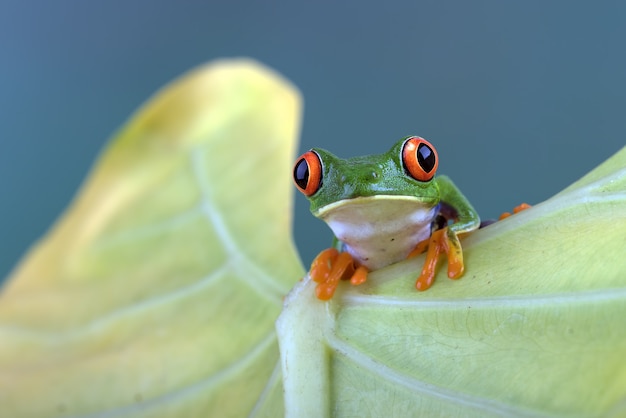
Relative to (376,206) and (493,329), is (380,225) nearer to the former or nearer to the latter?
(376,206)

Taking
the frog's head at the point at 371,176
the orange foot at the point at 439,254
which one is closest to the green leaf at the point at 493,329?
the orange foot at the point at 439,254

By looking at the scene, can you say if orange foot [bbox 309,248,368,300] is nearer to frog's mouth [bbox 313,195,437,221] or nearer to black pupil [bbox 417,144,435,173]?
frog's mouth [bbox 313,195,437,221]

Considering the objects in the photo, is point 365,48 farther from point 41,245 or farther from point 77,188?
point 41,245

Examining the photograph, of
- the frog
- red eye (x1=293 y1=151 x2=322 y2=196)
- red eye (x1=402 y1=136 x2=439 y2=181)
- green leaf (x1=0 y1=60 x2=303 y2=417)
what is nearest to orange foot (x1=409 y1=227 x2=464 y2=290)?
the frog

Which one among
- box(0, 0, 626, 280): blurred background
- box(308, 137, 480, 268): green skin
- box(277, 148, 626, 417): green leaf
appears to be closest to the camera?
box(277, 148, 626, 417): green leaf

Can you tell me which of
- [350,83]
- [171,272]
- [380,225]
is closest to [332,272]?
[380,225]
